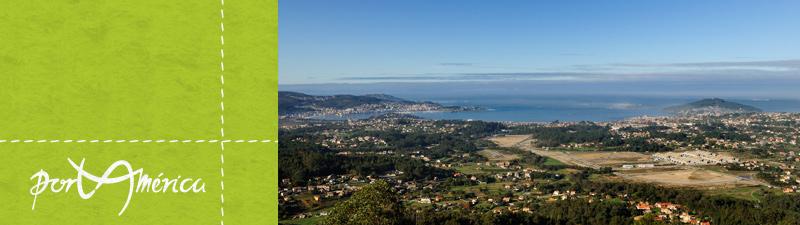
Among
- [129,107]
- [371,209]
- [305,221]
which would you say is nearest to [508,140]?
[305,221]

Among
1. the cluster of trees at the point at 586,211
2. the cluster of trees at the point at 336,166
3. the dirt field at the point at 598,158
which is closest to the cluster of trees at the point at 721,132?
the dirt field at the point at 598,158

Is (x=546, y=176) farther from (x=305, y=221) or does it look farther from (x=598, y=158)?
(x=305, y=221)

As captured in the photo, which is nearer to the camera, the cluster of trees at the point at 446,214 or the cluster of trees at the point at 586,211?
the cluster of trees at the point at 446,214

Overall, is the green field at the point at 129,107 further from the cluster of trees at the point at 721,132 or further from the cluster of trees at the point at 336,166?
the cluster of trees at the point at 721,132

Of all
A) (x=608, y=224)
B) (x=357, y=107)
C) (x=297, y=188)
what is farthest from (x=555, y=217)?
(x=357, y=107)

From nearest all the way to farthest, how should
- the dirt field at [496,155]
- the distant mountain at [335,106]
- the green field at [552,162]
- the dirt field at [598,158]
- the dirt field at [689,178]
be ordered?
1. the dirt field at [689,178]
2. the green field at [552,162]
3. the dirt field at [598,158]
4. the dirt field at [496,155]
5. the distant mountain at [335,106]

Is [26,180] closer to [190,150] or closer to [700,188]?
[190,150]

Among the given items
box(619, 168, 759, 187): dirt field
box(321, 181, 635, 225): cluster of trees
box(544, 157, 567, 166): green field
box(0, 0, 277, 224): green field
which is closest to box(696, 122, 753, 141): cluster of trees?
box(544, 157, 567, 166): green field
